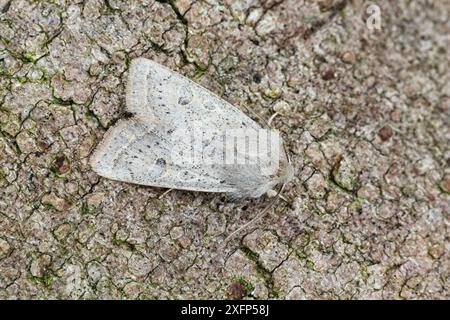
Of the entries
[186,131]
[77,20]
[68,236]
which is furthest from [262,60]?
[68,236]

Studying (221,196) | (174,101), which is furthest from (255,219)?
(174,101)

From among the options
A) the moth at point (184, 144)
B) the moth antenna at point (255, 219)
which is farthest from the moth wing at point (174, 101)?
the moth antenna at point (255, 219)

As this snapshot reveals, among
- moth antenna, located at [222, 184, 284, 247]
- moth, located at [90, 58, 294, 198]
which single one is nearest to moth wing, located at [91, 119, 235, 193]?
moth, located at [90, 58, 294, 198]

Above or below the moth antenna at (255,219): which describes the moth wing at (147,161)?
above

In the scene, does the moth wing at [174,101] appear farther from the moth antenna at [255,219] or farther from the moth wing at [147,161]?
the moth antenna at [255,219]

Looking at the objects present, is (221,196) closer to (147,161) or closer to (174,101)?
(147,161)

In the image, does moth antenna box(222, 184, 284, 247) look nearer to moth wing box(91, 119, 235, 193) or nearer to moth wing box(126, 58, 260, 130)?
moth wing box(91, 119, 235, 193)
